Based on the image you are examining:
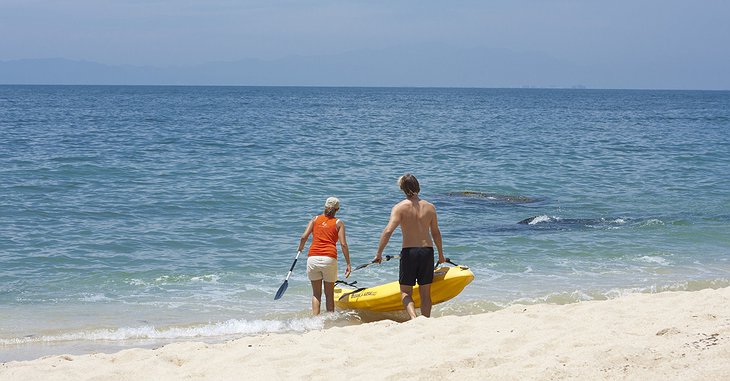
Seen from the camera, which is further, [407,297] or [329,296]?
[329,296]

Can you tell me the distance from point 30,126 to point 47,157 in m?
15.7

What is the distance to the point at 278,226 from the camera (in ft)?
51.8

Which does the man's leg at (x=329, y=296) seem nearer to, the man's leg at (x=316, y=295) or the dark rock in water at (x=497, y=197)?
the man's leg at (x=316, y=295)

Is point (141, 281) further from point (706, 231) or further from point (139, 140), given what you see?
point (139, 140)

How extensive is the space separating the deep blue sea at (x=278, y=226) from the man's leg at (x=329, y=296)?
10.2 inches

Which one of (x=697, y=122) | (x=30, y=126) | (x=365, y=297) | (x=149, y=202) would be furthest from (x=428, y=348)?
(x=697, y=122)

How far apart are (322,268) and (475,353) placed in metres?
3.19

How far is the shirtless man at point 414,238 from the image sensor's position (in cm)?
848

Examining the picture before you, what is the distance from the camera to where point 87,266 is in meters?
12.2

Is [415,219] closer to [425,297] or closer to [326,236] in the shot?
[425,297]

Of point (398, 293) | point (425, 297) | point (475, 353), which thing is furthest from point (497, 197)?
point (475, 353)

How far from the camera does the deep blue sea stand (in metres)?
10.1

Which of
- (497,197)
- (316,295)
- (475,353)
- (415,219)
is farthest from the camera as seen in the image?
(497,197)

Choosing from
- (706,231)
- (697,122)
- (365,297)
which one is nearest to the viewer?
(365,297)
